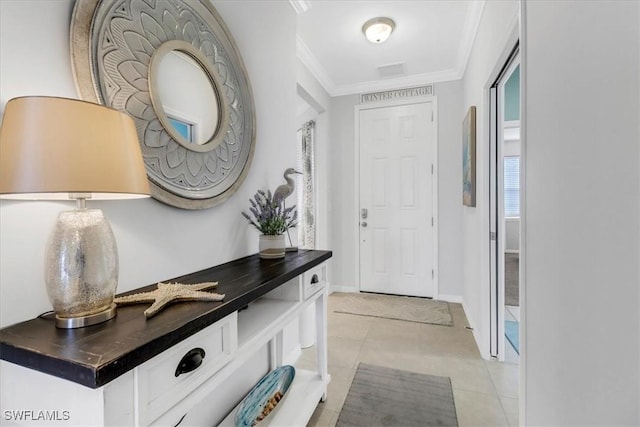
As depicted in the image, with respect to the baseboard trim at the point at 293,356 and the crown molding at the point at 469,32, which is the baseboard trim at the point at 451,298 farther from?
the crown molding at the point at 469,32

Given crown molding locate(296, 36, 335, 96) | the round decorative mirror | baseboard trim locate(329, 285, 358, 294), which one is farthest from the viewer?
baseboard trim locate(329, 285, 358, 294)

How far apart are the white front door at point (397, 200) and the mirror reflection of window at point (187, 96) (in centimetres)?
267

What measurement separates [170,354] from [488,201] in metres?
2.25

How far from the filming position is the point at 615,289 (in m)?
0.71

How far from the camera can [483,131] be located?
226 cm

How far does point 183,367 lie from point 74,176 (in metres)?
0.51

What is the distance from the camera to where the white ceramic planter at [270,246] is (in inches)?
60.5

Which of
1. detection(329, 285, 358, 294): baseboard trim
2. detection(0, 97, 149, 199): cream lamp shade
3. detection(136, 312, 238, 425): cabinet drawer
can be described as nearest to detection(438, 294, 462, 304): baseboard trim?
detection(329, 285, 358, 294): baseboard trim

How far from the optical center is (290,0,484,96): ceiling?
2320 millimetres

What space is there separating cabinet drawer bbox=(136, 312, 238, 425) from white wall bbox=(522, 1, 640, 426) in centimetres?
98

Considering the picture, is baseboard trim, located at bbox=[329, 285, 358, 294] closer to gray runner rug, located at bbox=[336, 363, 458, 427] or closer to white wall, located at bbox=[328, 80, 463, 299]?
white wall, located at bbox=[328, 80, 463, 299]

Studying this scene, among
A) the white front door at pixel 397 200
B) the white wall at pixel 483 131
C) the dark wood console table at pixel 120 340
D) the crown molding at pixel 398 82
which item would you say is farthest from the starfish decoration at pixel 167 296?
the crown molding at pixel 398 82

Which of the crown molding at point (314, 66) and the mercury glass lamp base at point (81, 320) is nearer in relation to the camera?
the mercury glass lamp base at point (81, 320)

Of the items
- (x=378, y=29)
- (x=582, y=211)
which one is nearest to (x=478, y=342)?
(x=582, y=211)
